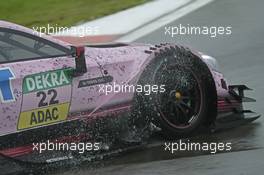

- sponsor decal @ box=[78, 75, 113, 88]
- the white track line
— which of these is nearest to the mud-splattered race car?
sponsor decal @ box=[78, 75, 113, 88]

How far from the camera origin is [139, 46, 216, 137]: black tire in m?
7.29

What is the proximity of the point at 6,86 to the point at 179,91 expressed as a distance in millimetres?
1819

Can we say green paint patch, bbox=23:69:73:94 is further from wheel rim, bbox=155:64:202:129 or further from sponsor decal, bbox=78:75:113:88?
wheel rim, bbox=155:64:202:129

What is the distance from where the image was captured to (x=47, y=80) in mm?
6742

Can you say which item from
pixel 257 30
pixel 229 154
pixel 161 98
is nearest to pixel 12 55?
pixel 161 98

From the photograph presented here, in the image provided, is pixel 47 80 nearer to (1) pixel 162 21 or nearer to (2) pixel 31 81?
(2) pixel 31 81

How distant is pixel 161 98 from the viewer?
288 inches

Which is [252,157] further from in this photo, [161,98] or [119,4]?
[119,4]

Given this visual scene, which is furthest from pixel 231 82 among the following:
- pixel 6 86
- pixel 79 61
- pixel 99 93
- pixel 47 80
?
pixel 6 86

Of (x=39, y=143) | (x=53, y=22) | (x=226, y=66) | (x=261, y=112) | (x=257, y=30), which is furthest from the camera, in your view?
(x=53, y=22)

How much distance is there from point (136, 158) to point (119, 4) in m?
12.4

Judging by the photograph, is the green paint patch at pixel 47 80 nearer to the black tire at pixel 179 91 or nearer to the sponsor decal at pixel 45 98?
the sponsor decal at pixel 45 98

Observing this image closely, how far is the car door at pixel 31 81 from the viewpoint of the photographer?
651 centimetres

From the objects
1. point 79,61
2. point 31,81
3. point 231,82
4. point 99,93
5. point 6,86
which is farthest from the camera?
point 231,82
